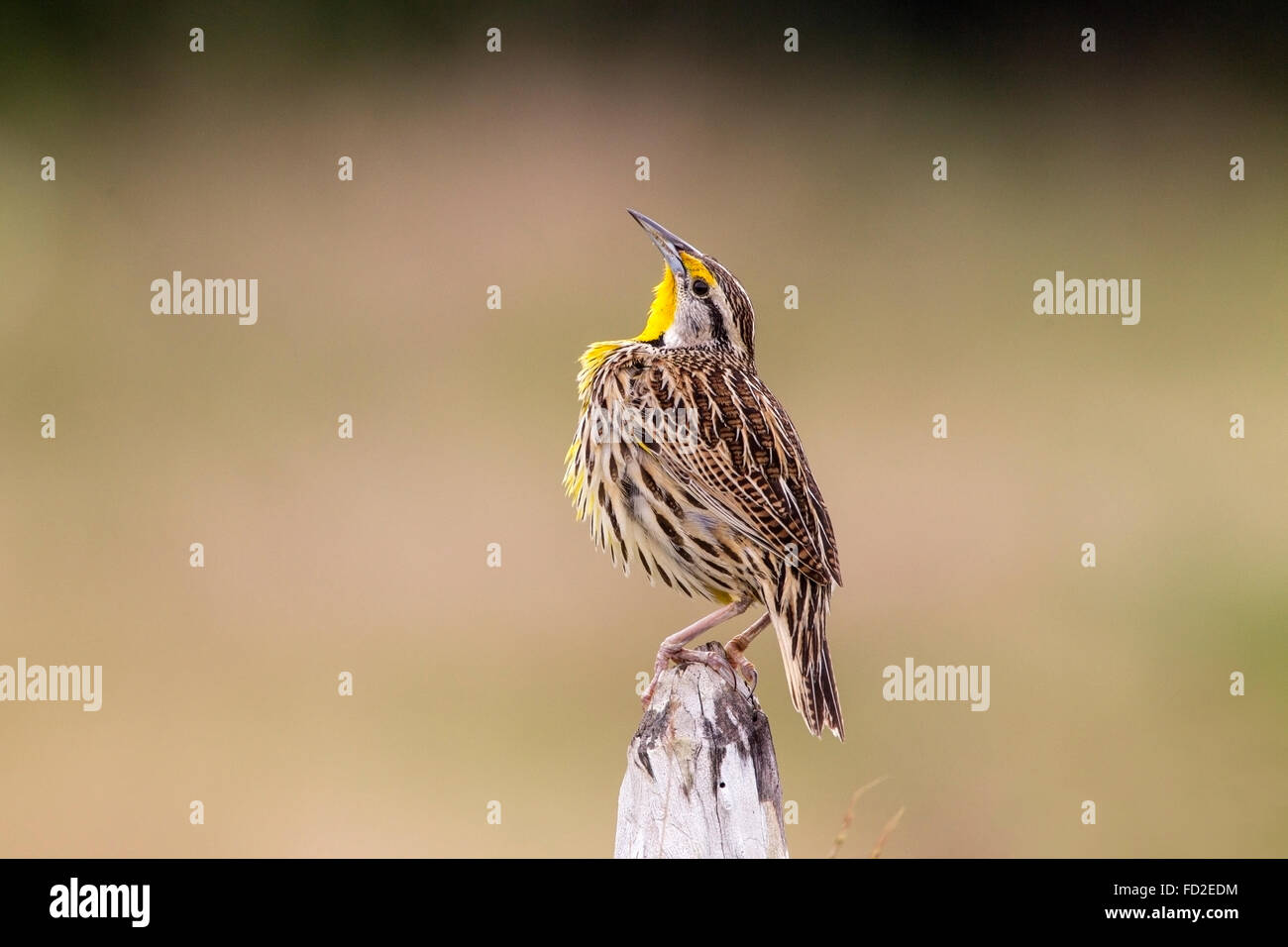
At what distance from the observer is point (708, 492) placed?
350 cm

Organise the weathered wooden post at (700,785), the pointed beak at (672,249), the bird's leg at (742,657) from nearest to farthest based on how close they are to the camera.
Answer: the weathered wooden post at (700,785)
the bird's leg at (742,657)
the pointed beak at (672,249)

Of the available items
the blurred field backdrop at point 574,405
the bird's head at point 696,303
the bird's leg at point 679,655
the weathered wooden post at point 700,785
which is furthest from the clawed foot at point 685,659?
the blurred field backdrop at point 574,405

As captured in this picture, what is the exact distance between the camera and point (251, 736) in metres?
6.44

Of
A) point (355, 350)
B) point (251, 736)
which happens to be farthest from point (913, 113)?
point (251, 736)

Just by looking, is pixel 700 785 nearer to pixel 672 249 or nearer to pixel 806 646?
pixel 806 646

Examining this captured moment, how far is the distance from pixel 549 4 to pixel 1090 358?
14.9 ft

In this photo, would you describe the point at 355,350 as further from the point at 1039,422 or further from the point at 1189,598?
the point at 1189,598

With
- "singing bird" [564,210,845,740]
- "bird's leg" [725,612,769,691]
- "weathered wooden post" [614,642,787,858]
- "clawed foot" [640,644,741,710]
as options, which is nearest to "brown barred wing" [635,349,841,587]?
"singing bird" [564,210,845,740]

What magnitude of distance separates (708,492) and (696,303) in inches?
27.2

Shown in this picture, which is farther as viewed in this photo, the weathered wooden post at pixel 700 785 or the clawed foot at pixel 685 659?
the clawed foot at pixel 685 659

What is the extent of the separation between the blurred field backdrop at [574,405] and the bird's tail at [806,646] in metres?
2.56

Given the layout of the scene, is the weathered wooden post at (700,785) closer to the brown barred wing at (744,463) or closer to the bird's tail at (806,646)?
the bird's tail at (806,646)

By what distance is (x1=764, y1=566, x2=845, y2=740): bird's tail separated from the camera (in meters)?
3.15

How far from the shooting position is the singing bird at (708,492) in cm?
344
